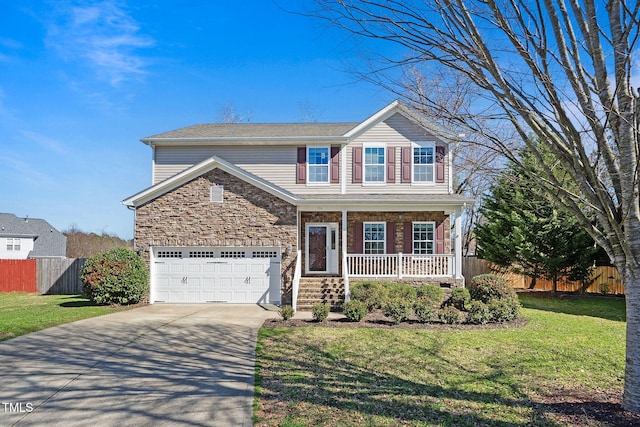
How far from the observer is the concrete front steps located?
47.2 feet

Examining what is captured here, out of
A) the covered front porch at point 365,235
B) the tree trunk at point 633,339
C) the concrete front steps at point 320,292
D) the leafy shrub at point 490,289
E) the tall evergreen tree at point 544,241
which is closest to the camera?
the tree trunk at point 633,339

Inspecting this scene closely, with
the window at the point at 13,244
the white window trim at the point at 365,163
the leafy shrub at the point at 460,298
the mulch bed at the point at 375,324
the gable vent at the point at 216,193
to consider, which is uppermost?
the white window trim at the point at 365,163

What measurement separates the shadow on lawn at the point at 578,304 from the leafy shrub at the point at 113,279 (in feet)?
44.0

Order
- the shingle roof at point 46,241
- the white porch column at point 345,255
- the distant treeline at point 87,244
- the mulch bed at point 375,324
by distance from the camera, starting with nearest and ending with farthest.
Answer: the mulch bed at point 375,324 < the white porch column at point 345,255 < the shingle roof at point 46,241 < the distant treeline at point 87,244

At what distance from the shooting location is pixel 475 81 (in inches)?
195

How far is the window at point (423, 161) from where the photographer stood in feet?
56.3

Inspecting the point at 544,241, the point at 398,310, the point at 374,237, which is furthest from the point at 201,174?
the point at 544,241

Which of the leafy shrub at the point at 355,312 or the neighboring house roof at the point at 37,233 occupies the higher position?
the neighboring house roof at the point at 37,233

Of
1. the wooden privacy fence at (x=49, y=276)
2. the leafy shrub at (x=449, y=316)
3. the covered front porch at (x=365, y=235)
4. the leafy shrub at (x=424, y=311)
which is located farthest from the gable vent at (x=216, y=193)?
the wooden privacy fence at (x=49, y=276)

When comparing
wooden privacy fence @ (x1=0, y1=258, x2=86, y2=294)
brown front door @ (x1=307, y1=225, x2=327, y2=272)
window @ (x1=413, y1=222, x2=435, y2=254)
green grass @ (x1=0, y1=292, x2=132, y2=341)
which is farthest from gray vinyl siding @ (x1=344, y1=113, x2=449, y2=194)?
wooden privacy fence @ (x1=0, y1=258, x2=86, y2=294)

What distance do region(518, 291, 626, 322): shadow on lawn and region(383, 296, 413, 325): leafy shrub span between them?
246 inches

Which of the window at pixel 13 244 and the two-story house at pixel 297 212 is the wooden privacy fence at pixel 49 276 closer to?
the two-story house at pixel 297 212

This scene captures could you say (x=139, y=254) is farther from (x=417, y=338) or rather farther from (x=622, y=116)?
(x=622, y=116)

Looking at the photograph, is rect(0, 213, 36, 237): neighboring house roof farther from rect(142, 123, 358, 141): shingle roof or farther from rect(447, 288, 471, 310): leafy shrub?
rect(447, 288, 471, 310): leafy shrub
